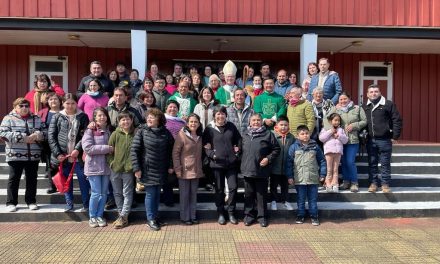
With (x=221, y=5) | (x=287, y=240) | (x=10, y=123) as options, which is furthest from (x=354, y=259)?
(x=221, y=5)

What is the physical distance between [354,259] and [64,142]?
412 cm

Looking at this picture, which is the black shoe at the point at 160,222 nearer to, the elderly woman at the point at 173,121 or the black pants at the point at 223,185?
the elderly woman at the point at 173,121

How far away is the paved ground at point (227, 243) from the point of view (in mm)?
4516

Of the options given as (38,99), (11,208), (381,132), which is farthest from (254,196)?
(38,99)

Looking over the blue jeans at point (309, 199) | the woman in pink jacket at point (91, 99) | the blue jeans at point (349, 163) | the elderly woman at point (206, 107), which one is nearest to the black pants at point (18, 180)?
the woman in pink jacket at point (91, 99)

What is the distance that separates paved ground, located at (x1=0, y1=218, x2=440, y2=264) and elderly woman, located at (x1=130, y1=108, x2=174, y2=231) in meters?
0.45

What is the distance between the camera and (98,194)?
5566 mm

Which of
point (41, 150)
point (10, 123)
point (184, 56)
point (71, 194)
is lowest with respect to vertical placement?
point (71, 194)

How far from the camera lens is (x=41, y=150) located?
233 inches

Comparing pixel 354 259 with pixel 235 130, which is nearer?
pixel 354 259

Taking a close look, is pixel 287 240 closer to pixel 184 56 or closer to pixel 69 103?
pixel 69 103

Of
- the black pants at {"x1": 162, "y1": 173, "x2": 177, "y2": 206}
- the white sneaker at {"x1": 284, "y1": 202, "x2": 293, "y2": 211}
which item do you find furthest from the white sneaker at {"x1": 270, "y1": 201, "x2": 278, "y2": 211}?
the black pants at {"x1": 162, "y1": 173, "x2": 177, "y2": 206}

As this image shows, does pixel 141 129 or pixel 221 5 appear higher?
pixel 221 5

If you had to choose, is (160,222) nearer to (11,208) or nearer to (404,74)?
(11,208)
